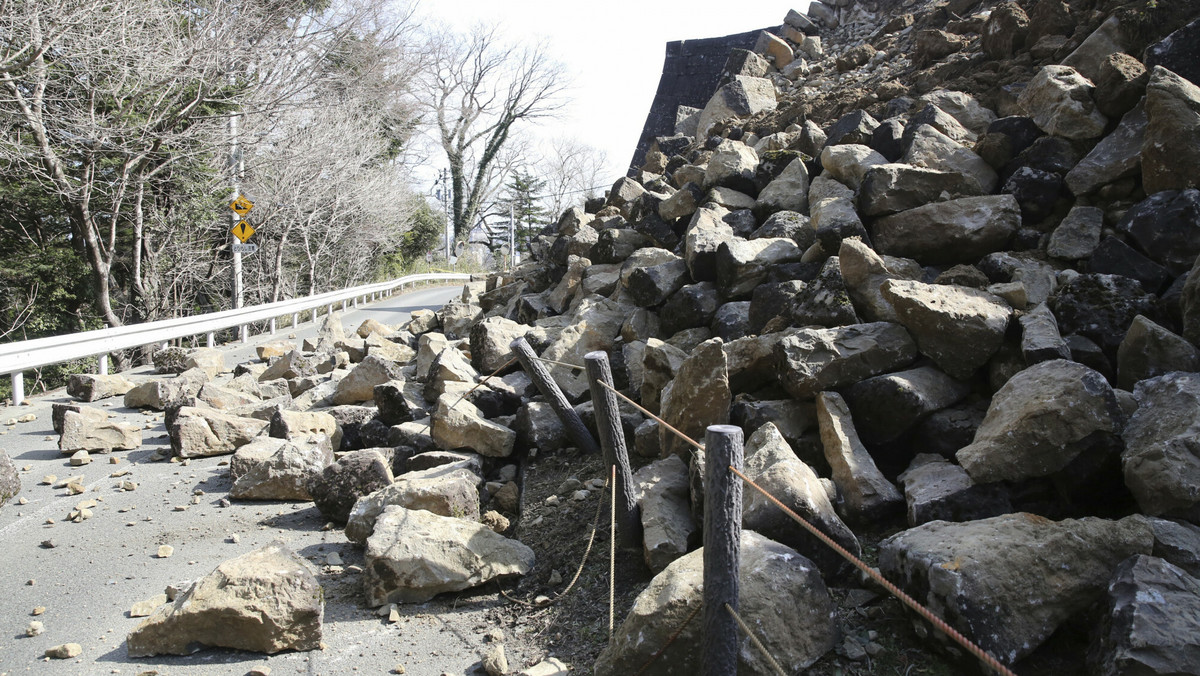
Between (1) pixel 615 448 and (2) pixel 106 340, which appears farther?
(2) pixel 106 340

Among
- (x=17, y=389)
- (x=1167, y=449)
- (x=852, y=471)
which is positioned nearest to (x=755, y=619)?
(x=852, y=471)

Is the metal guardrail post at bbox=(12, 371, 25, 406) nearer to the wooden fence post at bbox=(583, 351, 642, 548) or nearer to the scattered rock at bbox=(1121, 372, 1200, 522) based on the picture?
the wooden fence post at bbox=(583, 351, 642, 548)

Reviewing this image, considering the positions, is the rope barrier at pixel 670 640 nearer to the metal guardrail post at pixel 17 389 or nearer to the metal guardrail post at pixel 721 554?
the metal guardrail post at pixel 721 554

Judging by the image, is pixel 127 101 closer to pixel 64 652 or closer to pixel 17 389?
pixel 17 389

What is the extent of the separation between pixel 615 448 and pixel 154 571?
272cm

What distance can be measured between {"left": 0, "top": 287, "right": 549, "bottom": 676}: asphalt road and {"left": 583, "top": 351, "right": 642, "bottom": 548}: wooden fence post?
85cm

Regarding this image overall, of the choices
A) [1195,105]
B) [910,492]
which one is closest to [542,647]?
[910,492]

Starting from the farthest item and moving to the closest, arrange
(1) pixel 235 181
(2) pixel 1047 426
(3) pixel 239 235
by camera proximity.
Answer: (1) pixel 235 181
(3) pixel 239 235
(2) pixel 1047 426

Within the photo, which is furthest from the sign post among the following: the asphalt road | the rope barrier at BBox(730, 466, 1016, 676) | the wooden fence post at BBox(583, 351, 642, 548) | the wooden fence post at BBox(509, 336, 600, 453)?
the rope barrier at BBox(730, 466, 1016, 676)

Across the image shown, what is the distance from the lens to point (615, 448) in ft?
13.8

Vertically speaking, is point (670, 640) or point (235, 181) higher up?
point (235, 181)

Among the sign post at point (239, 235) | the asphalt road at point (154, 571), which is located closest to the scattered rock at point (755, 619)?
the asphalt road at point (154, 571)

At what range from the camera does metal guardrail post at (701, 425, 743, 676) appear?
2660 mm

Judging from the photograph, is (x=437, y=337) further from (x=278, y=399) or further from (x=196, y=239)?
(x=196, y=239)
